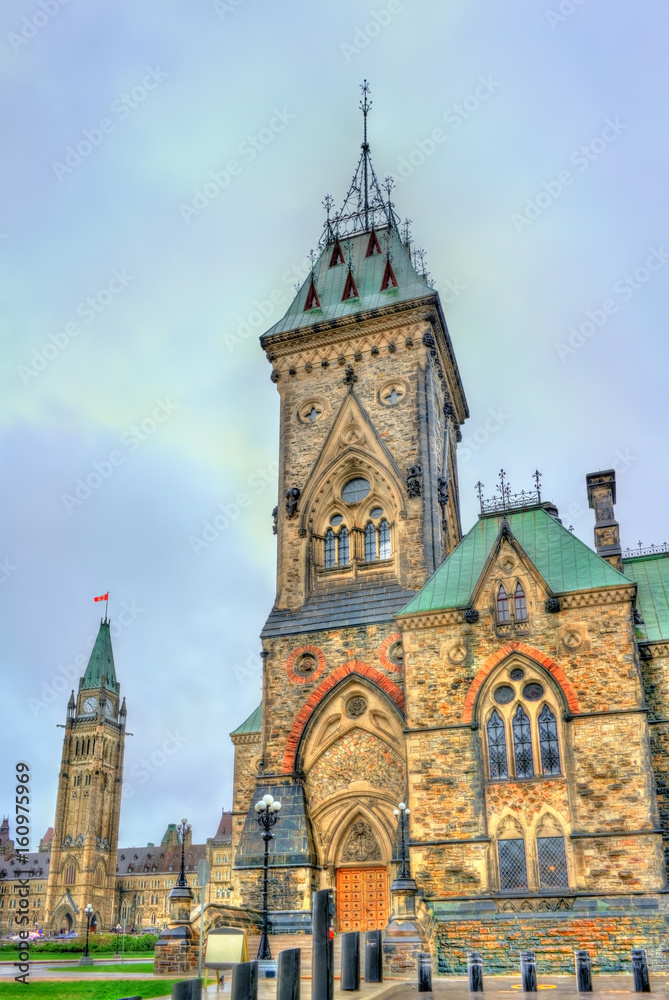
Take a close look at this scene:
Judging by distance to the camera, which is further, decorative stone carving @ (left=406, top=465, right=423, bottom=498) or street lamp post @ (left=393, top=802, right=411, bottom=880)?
decorative stone carving @ (left=406, top=465, right=423, bottom=498)

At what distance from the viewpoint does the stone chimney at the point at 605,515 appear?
3538 cm

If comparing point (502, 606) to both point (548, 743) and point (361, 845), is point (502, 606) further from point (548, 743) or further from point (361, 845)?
point (361, 845)

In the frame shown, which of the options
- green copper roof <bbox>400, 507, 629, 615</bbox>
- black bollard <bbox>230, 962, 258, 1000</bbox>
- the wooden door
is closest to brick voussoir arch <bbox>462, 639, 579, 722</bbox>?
green copper roof <bbox>400, 507, 629, 615</bbox>

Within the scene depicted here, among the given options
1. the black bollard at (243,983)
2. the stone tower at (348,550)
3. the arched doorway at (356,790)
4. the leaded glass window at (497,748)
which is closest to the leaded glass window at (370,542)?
the stone tower at (348,550)

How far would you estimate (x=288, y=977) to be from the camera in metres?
11.4

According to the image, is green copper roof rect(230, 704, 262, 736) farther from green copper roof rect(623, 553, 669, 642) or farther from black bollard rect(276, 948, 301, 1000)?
black bollard rect(276, 948, 301, 1000)

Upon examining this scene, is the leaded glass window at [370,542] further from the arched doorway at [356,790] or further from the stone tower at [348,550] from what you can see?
the arched doorway at [356,790]

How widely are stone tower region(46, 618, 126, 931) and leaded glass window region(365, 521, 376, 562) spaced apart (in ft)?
383

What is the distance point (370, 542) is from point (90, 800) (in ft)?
398

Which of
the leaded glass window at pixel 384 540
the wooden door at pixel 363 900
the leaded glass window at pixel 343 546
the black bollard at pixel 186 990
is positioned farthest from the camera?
the leaded glass window at pixel 343 546

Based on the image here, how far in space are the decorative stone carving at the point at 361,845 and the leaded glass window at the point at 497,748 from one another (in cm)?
554

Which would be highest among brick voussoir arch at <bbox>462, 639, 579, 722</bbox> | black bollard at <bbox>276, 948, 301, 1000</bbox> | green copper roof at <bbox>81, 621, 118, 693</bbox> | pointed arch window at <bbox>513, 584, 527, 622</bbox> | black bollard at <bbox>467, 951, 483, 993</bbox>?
green copper roof at <bbox>81, 621, 118, 693</bbox>

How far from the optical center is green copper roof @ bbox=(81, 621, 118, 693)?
148500mm

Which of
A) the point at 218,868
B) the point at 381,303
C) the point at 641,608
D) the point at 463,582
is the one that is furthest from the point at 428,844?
the point at 218,868
